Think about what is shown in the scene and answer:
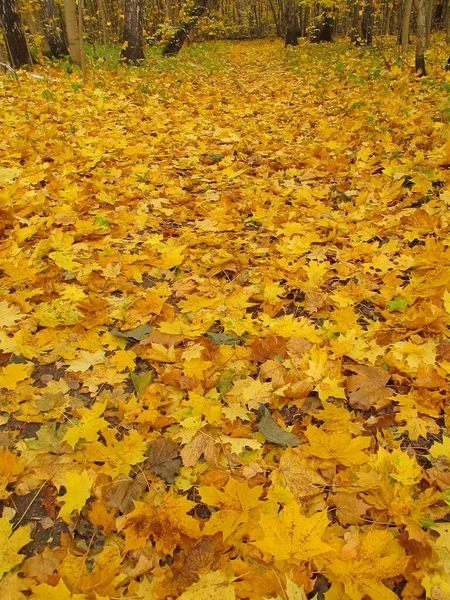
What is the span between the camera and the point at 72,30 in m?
8.19

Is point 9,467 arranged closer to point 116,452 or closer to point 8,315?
point 116,452

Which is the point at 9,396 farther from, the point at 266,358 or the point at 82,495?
the point at 266,358

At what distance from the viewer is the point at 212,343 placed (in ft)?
7.19

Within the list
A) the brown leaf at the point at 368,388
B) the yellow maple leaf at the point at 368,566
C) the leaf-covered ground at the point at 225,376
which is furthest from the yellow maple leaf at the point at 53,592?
the brown leaf at the point at 368,388

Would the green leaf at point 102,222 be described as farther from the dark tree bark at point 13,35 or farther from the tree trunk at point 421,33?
the dark tree bark at point 13,35

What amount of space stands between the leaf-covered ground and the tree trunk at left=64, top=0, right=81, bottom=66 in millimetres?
4762

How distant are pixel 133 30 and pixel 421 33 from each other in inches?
243

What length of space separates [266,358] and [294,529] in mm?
902

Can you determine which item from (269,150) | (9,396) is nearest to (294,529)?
(9,396)

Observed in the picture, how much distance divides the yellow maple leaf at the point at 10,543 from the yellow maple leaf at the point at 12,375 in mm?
636

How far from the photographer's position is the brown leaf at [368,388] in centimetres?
184

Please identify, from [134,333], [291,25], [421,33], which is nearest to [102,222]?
[134,333]

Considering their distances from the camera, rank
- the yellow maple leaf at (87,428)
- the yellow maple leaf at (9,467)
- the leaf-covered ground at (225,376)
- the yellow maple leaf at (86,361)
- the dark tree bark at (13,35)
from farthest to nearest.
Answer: the dark tree bark at (13,35), the yellow maple leaf at (86,361), the yellow maple leaf at (87,428), the yellow maple leaf at (9,467), the leaf-covered ground at (225,376)

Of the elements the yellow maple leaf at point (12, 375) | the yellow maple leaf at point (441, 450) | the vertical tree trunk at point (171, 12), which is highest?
the vertical tree trunk at point (171, 12)
